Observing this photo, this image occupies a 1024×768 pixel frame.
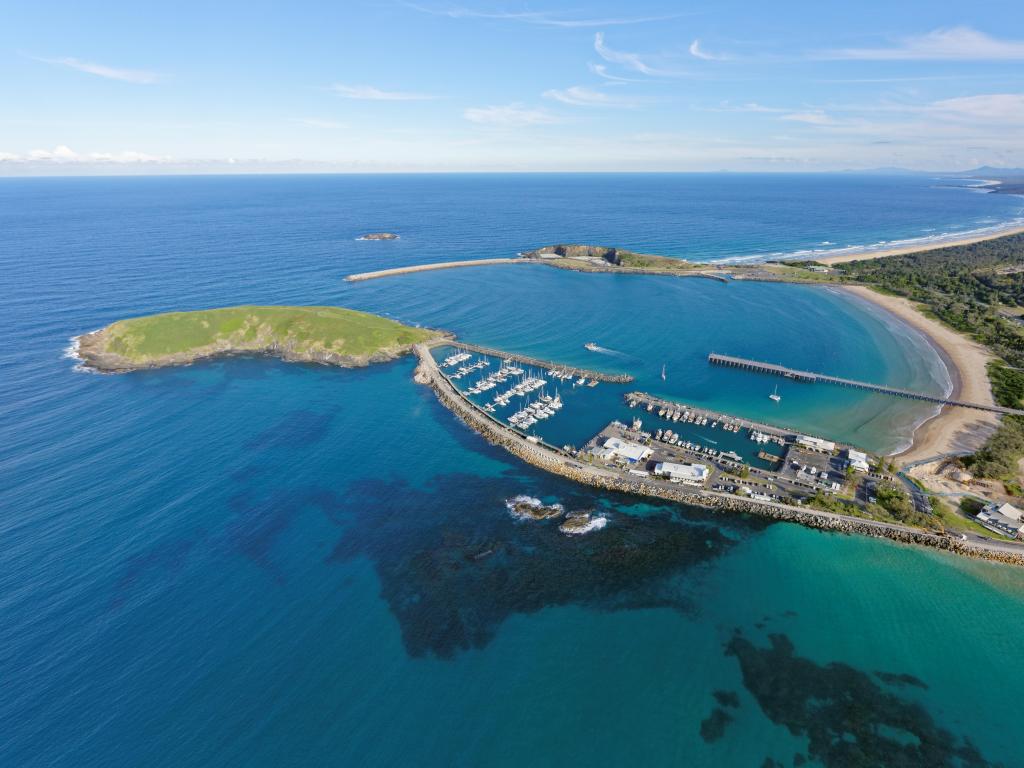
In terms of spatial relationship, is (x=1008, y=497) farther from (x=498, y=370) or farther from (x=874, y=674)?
(x=498, y=370)

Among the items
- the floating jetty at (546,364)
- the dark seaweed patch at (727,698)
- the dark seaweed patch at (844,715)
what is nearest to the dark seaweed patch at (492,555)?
the dark seaweed patch at (727,698)

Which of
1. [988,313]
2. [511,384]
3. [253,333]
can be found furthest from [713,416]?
[988,313]

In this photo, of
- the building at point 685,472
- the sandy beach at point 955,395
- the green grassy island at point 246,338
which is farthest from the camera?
the green grassy island at point 246,338

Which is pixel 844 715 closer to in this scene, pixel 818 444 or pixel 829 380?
pixel 818 444

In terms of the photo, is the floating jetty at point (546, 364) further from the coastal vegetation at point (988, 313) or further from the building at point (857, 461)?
the coastal vegetation at point (988, 313)

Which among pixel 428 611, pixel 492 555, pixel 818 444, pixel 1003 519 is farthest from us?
pixel 818 444
